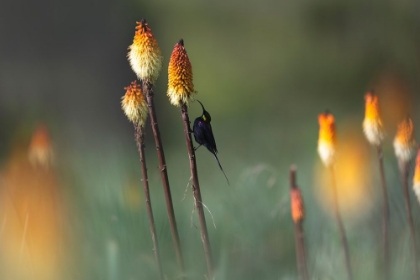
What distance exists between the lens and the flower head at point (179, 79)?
543 millimetres

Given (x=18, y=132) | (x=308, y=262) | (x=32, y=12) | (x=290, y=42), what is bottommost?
(x=308, y=262)

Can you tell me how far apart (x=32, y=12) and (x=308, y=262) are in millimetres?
815

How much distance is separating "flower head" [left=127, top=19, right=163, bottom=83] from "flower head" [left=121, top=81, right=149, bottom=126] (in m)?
0.02

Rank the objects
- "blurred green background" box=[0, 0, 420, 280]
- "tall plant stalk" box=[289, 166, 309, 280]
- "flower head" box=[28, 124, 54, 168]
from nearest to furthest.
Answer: "tall plant stalk" box=[289, 166, 309, 280], "blurred green background" box=[0, 0, 420, 280], "flower head" box=[28, 124, 54, 168]

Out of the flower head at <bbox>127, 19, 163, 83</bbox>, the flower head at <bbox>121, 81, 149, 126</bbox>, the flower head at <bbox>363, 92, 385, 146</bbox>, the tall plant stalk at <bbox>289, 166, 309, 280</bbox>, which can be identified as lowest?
the tall plant stalk at <bbox>289, 166, 309, 280</bbox>

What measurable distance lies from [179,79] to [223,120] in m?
0.91

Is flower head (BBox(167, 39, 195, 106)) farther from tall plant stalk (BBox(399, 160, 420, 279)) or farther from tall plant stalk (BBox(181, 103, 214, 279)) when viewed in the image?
tall plant stalk (BBox(399, 160, 420, 279))

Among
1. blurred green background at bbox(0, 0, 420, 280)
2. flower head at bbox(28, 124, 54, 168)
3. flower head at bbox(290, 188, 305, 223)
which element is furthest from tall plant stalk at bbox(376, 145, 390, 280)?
flower head at bbox(28, 124, 54, 168)

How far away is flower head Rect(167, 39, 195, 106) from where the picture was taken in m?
Result: 0.54

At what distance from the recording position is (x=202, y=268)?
1.92 feet

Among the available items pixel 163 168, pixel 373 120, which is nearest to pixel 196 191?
pixel 163 168

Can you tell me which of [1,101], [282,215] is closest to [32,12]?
[1,101]

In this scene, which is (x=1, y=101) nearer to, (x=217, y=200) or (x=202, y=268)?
(x=217, y=200)

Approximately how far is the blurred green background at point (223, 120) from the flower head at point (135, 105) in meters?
0.10
